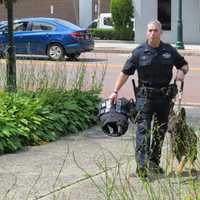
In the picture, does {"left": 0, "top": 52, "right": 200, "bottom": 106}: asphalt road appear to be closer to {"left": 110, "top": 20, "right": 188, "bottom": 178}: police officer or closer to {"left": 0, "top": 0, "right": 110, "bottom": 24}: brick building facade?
{"left": 110, "top": 20, "right": 188, "bottom": 178}: police officer

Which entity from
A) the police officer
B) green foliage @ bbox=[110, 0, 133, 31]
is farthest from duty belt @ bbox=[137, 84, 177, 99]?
green foliage @ bbox=[110, 0, 133, 31]

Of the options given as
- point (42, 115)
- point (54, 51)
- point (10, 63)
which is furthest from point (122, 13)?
point (42, 115)

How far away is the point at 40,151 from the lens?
843 cm

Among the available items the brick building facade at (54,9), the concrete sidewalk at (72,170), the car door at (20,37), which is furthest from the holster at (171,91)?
the brick building facade at (54,9)

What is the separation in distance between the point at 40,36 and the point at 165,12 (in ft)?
39.8

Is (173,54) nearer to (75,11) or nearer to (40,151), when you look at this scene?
(40,151)

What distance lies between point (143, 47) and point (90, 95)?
363cm

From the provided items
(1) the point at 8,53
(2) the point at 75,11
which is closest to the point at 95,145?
(1) the point at 8,53

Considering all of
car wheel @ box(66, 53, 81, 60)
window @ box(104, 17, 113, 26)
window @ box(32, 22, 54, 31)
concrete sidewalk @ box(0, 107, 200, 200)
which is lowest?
concrete sidewalk @ box(0, 107, 200, 200)

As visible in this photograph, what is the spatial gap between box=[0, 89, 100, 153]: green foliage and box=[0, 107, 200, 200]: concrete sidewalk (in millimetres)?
159

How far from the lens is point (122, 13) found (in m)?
38.1

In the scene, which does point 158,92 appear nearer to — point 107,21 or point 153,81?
point 153,81

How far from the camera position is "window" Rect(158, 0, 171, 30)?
35938mm

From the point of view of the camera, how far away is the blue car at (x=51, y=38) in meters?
25.2
